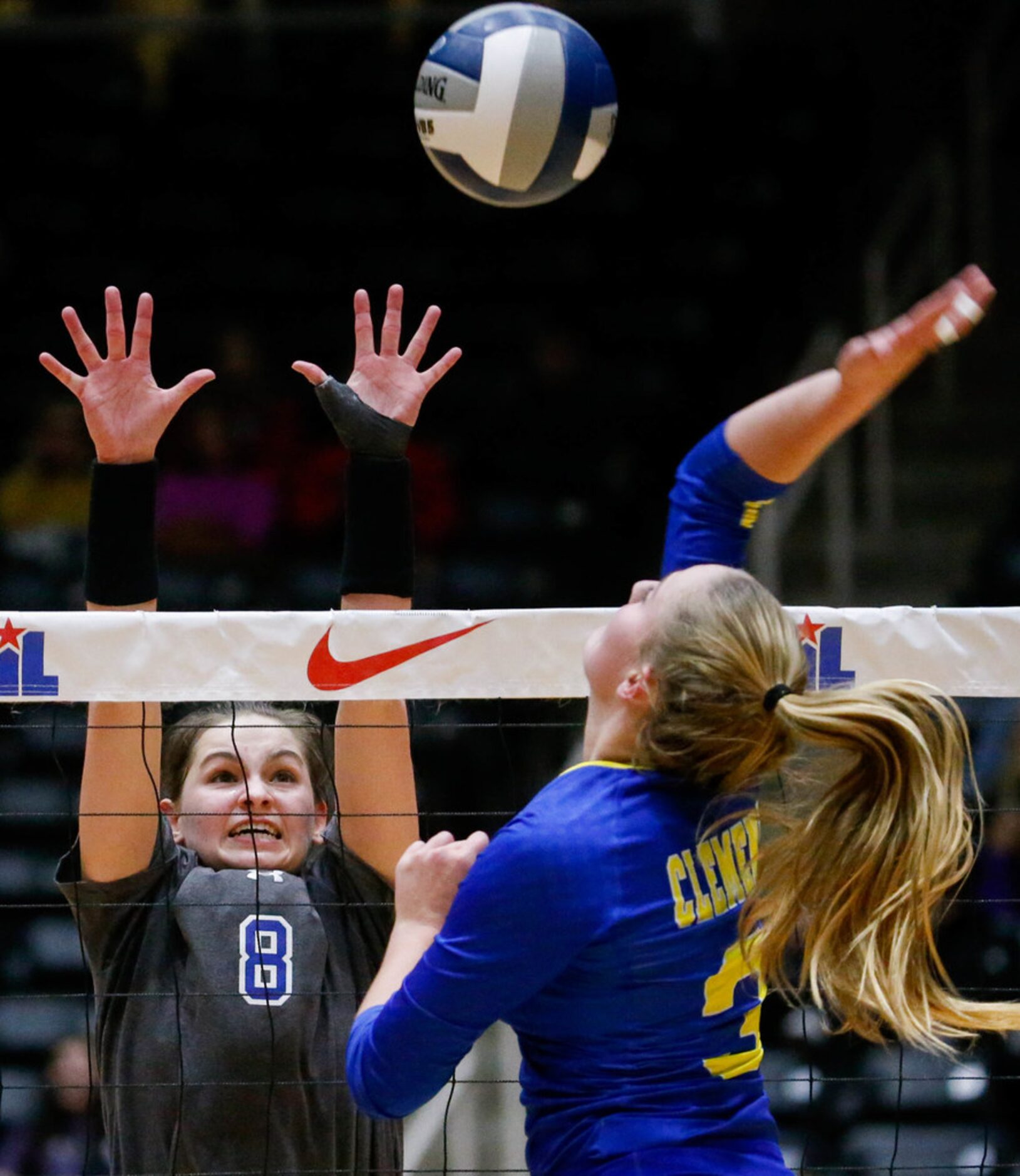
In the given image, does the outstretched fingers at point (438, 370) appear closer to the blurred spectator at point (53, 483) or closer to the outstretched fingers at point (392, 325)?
the outstretched fingers at point (392, 325)

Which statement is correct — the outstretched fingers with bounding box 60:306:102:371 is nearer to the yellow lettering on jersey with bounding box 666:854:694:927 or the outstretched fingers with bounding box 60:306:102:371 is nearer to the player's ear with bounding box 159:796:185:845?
the player's ear with bounding box 159:796:185:845

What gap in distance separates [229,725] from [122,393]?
1.94 feet

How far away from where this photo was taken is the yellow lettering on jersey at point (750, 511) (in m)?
2.72

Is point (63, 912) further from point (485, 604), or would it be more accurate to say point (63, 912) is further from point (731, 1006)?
point (731, 1006)

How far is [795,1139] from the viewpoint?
571cm

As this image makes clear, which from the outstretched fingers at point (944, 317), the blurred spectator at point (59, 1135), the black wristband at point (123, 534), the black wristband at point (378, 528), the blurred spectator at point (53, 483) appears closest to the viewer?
the outstretched fingers at point (944, 317)

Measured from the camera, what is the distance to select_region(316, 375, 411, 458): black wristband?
279cm

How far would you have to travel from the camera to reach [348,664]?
2.88 metres

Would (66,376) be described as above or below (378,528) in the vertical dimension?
above

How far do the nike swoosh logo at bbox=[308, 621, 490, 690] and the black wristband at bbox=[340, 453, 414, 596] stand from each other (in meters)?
0.10

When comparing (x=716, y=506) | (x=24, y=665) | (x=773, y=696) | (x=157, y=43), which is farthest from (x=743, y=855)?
(x=157, y=43)

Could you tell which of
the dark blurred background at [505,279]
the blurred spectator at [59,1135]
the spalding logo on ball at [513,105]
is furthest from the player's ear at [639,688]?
the dark blurred background at [505,279]

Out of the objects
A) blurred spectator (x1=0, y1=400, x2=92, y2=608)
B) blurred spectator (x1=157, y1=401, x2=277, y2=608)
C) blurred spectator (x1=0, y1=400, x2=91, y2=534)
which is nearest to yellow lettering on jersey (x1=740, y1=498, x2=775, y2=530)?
blurred spectator (x1=157, y1=401, x2=277, y2=608)

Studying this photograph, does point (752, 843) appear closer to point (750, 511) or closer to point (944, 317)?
point (750, 511)
